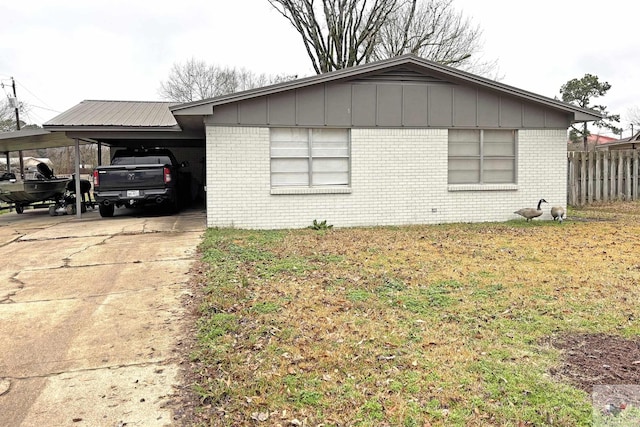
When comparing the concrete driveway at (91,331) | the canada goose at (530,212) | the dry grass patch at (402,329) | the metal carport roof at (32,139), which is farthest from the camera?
the metal carport roof at (32,139)

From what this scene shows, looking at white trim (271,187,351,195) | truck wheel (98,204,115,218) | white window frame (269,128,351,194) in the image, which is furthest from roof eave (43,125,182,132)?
white trim (271,187,351,195)

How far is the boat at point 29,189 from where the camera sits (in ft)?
44.6

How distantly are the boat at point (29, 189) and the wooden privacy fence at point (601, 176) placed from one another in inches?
660

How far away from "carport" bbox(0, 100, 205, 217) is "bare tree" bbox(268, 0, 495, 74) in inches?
449

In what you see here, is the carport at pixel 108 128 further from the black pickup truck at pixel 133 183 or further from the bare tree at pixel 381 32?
the bare tree at pixel 381 32

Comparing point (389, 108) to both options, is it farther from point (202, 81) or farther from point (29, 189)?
point (202, 81)

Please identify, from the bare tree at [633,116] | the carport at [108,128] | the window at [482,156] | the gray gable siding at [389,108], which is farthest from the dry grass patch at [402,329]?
the bare tree at [633,116]

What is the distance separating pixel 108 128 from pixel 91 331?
28.6 ft

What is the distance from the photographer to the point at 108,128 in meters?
11.4

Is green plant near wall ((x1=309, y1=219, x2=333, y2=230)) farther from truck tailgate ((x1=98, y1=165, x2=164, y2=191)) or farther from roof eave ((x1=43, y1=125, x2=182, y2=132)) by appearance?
roof eave ((x1=43, y1=125, x2=182, y2=132))

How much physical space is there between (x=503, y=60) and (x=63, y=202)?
79.4ft

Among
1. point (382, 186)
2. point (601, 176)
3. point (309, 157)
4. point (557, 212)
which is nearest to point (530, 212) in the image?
point (557, 212)

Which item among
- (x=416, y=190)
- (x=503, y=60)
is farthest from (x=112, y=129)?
(x=503, y=60)

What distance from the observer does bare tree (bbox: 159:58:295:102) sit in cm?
3919
